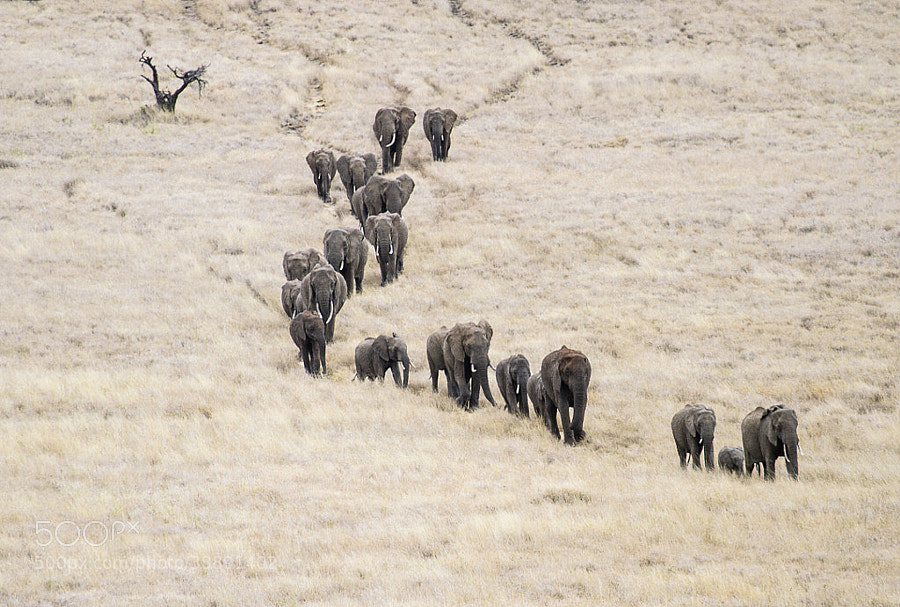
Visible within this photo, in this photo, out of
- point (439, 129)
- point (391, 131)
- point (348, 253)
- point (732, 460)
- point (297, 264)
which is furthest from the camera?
point (439, 129)

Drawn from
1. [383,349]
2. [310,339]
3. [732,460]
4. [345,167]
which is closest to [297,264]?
[310,339]

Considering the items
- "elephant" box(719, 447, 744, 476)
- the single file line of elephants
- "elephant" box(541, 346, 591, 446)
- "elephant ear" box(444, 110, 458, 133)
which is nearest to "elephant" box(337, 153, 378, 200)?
the single file line of elephants

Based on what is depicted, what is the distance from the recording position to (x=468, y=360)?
1555cm

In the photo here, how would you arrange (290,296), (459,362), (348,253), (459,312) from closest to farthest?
1. (459,362)
2. (290,296)
3. (459,312)
4. (348,253)

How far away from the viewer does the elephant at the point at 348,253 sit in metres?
21.9

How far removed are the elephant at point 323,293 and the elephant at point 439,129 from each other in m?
17.1

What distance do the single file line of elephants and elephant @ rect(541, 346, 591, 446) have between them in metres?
0.02

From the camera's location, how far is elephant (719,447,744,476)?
1254 centimetres

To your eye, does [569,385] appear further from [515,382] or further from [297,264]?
[297,264]

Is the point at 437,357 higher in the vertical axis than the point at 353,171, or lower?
lower

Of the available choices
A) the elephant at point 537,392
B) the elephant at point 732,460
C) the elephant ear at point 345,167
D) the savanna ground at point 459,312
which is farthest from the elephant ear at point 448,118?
the elephant at point 732,460

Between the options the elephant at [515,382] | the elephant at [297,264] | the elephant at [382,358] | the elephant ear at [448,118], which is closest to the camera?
the elephant at [515,382]

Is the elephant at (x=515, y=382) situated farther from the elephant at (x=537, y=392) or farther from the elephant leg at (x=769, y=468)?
the elephant leg at (x=769, y=468)

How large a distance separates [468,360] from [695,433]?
4556mm
